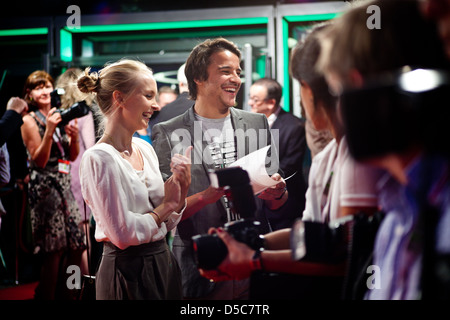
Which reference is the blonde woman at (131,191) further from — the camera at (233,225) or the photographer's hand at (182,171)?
the camera at (233,225)

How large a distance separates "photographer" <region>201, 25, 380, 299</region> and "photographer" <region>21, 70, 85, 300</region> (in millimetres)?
1724

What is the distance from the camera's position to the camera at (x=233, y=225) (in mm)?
1496

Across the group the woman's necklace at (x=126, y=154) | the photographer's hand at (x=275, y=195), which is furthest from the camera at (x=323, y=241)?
the woman's necklace at (x=126, y=154)

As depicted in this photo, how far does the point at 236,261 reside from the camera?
58.5 inches

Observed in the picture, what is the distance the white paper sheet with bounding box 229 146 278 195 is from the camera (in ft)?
5.93

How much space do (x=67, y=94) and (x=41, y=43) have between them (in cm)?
211

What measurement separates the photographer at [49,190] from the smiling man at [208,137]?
1.18m

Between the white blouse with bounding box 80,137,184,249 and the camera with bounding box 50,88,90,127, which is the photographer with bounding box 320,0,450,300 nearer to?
the white blouse with bounding box 80,137,184,249

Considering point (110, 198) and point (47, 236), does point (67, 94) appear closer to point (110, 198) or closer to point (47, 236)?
point (47, 236)

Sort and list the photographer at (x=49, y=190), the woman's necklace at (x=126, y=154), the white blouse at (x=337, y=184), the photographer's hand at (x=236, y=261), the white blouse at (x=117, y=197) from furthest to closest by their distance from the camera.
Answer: the photographer at (x=49, y=190)
the woman's necklace at (x=126, y=154)
the white blouse at (x=117, y=197)
the photographer's hand at (x=236, y=261)
the white blouse at (x=337, y=184)

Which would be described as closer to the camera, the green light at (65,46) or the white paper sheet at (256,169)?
the white paper sheet at (256,169)

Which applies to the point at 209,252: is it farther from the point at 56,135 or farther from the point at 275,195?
the point at 56,135
